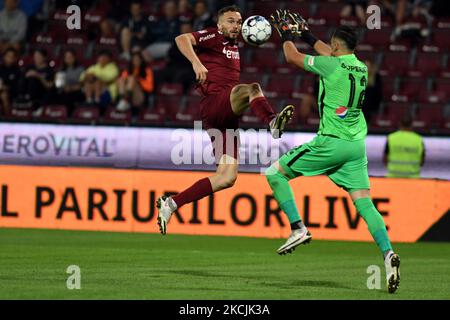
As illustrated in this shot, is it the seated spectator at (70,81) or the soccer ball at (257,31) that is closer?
the soccer ball at (257,31)

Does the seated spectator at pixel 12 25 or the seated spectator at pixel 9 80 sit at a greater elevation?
the seated spectator at pixel 12 25

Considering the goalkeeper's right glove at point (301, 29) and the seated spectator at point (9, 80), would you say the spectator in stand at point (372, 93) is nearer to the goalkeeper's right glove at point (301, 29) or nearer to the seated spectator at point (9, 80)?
the seated spectator at point (9, 80)

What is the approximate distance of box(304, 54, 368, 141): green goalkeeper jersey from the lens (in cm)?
1097

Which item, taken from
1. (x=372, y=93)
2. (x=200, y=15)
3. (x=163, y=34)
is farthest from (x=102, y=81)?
(x=372, y=93)

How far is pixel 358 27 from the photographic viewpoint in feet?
69.8

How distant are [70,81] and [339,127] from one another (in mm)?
11274

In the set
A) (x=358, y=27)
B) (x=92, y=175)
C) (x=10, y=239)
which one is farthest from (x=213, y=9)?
(x=10, y=239)

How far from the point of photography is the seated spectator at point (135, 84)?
825 inches

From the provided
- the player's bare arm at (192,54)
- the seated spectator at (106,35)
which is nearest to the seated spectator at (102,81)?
the seated spectator at (106,35)

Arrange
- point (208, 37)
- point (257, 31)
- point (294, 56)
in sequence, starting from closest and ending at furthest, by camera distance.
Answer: point (294, 56), point (257, 31), point (208, 37)

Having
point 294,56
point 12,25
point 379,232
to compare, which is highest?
point 12,25

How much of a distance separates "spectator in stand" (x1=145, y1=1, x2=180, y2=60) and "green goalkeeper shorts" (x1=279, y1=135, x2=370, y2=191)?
36.4 feet

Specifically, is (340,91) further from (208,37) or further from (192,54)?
(208,37)

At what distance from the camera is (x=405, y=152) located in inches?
717
